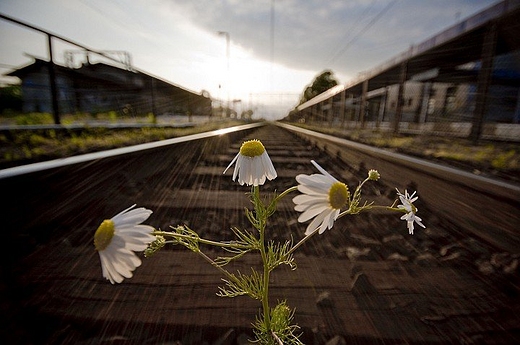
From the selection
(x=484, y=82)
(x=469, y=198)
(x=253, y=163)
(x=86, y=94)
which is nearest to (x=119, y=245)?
(x=253, y=163)

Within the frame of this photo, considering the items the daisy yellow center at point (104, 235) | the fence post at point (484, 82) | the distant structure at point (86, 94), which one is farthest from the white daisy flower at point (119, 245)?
the fence post at point (484, 82)

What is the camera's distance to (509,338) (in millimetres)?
798

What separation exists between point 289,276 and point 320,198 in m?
0.76

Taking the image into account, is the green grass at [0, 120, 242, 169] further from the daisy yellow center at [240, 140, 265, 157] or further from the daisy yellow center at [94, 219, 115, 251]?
the daisy yellow center at [240, 140, 265, 157]

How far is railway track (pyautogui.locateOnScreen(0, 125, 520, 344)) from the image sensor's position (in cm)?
82

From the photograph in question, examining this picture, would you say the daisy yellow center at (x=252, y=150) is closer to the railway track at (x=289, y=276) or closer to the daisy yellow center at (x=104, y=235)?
the daisy yellow center at (x=104, y=235)

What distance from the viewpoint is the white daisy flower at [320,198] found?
1.53 ft

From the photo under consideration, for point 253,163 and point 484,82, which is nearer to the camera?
point 253,163

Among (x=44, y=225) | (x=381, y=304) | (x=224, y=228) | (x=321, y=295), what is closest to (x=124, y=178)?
(x=44, y=225)

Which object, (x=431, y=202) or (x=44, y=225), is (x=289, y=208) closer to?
(x=431, y=202)

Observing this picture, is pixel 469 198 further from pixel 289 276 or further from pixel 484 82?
pixel 484 82

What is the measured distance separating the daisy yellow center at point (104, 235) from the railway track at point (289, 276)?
527 millimetres

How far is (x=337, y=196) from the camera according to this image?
1.50 feet

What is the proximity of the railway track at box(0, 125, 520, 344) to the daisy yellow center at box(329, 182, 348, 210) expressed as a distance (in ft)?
1.92
